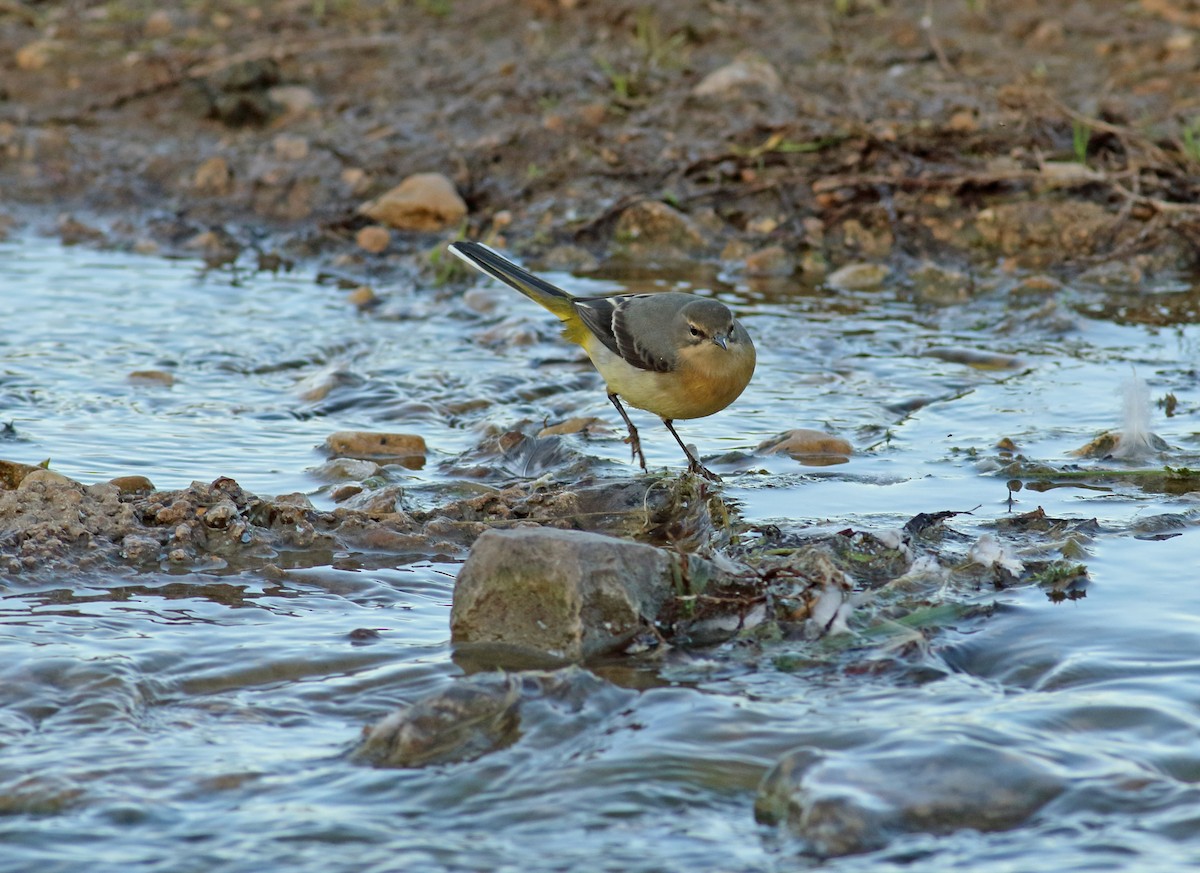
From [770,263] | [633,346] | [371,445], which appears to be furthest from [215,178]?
[633,346]

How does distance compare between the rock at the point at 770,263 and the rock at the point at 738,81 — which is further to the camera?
the rock at the point at 738,81

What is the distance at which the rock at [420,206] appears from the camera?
1085 centimetres

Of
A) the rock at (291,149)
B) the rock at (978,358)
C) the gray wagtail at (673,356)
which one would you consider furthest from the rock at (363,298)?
the rock at (978,358)

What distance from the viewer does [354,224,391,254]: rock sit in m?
10.7

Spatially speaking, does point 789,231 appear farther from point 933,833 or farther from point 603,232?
point 933,833

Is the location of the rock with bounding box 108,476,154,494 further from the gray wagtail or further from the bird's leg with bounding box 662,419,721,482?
the bird's leg with bounding box 662,419,721,482

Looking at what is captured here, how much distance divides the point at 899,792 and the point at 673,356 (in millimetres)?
3112

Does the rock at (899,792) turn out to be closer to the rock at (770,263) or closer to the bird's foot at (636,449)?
the bird's foot at (636,449)

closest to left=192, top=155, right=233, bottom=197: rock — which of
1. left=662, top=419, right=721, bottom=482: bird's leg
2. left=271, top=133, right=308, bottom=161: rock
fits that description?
left=271, top=133, right=308, bottom=161: rock

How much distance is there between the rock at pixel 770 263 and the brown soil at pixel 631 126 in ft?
0.05

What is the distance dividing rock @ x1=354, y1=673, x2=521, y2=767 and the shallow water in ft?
0.18

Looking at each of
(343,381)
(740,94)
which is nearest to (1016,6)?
(740,94)

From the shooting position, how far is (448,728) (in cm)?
387

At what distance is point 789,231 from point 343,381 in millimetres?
3844
